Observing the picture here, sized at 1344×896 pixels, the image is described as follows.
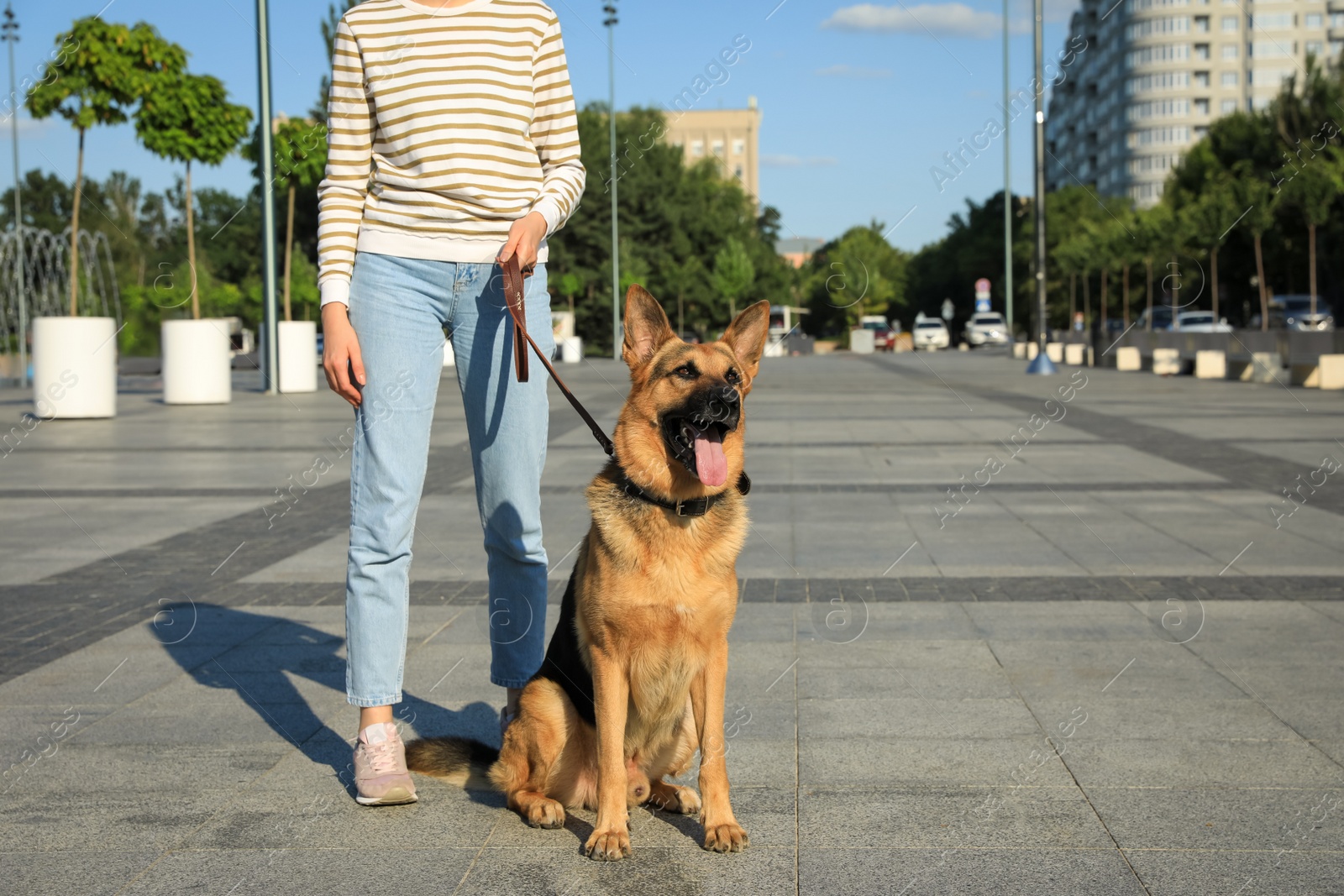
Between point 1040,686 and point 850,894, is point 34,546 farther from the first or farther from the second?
point 850,894

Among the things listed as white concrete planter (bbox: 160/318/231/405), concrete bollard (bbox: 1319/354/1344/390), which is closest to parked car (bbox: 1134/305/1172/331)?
concrete bollard (bbox: 1319/354/1344/390)

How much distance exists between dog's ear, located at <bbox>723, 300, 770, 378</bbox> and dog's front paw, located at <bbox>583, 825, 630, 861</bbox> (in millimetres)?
1265

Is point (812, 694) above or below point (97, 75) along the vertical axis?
below

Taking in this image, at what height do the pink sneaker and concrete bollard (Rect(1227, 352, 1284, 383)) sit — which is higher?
concrete bollard (Rect(1227, 352, 1284, 383))

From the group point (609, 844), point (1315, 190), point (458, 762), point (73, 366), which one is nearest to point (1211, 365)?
point (1315, 190)

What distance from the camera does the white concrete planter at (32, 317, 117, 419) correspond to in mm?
18188

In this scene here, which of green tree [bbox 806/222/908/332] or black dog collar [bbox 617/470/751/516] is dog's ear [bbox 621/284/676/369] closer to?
black dog collar [bbox 617/470/751/516]

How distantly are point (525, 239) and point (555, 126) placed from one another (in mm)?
477

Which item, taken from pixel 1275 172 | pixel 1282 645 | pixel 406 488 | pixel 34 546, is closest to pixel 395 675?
pixel 406 488

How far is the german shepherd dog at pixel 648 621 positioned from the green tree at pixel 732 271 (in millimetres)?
65193

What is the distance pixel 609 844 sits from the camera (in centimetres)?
320

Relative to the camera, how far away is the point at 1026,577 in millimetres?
6965

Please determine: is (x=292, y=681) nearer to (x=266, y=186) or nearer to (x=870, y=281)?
(x=266, y=186)

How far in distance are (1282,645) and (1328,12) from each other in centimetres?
12620
